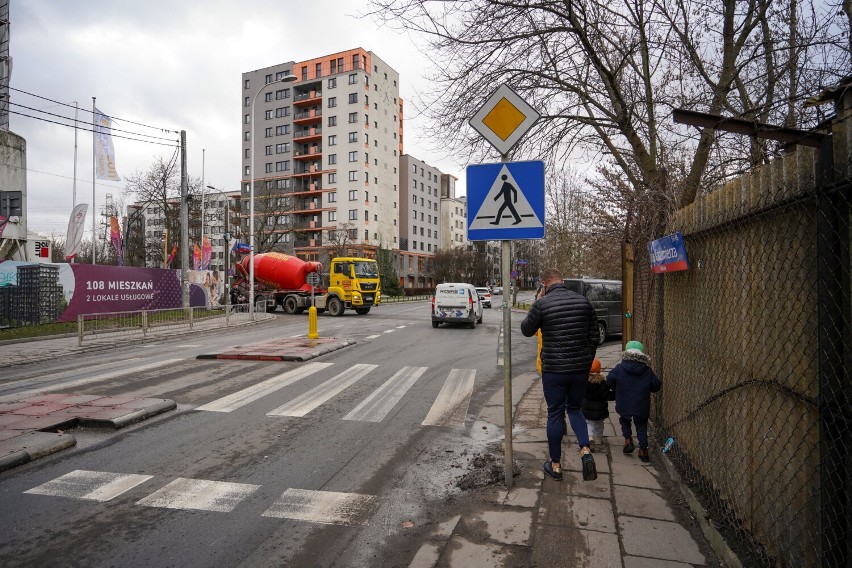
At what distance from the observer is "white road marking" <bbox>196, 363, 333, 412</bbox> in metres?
7.23

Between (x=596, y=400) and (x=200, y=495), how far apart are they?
3822 mm

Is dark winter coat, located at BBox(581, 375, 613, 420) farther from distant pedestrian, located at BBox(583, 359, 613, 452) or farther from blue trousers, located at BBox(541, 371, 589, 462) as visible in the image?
blue trousers, located at BBox(541, 371, 589, 462)

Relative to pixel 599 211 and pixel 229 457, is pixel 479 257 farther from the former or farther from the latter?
pixel 229 457

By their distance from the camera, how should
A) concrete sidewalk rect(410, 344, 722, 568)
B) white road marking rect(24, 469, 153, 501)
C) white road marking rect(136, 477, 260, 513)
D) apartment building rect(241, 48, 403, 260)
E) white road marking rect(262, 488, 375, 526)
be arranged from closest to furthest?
concrete sidewalk rect(410, 344, 722, 568) < white road marking rect(262, 488, 375, 526) < white road marking rect(136, 477, 260, 513) < white road marking rect(24, 469, 153, 501) < apartment building rect(241, 48, 403, 260)

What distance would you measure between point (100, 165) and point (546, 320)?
27326 millimetres

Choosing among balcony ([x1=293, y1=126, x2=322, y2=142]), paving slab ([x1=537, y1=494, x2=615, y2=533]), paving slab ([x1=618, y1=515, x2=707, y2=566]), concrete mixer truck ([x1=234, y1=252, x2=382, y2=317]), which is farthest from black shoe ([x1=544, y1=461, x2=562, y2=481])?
balcony ([x1=293, y1=126, x2=322, y2=142])

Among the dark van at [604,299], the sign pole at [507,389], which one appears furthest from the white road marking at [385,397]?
the dark van at [604,299]

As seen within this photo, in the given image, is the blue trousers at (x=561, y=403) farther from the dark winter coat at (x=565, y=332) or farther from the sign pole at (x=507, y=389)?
the sign pole at (x=507, y=389)

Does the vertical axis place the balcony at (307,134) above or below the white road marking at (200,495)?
above

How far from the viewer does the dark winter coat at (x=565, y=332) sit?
14.8 feet

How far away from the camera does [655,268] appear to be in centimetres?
520

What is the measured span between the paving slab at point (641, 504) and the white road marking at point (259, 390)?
16.8 ft

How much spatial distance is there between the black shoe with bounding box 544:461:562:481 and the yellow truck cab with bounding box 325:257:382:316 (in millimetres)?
23115

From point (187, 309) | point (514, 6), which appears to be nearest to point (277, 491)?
point (514, 6)
